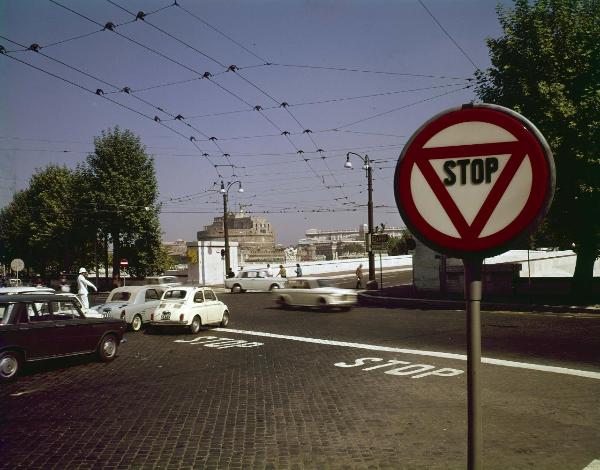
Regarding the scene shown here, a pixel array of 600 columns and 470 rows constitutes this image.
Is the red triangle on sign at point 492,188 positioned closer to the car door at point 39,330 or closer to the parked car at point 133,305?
the car door at point 39,330

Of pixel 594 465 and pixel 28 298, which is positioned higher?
pixel 28 298

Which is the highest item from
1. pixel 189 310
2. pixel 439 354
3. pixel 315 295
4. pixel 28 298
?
pixel 28 298

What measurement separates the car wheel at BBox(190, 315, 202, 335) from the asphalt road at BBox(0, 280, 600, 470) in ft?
6.28

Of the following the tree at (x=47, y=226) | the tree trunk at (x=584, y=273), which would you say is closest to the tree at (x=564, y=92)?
the tree trunk at (x=584, y=273)

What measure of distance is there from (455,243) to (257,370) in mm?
9701

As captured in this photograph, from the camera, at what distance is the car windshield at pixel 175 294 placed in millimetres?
17609

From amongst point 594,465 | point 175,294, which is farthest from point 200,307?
point 594,465

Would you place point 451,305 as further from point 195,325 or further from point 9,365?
point 9,365

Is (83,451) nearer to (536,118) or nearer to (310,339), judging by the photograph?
(310,339)

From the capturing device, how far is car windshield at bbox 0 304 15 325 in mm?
10328

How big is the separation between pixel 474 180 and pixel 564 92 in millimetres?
22195

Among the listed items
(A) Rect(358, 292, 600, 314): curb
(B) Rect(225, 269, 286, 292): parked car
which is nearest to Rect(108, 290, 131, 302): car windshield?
(A) Rect(358, 292, 600, 314): curb

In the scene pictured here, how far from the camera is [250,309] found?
24.8 m

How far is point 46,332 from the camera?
1092 cm
